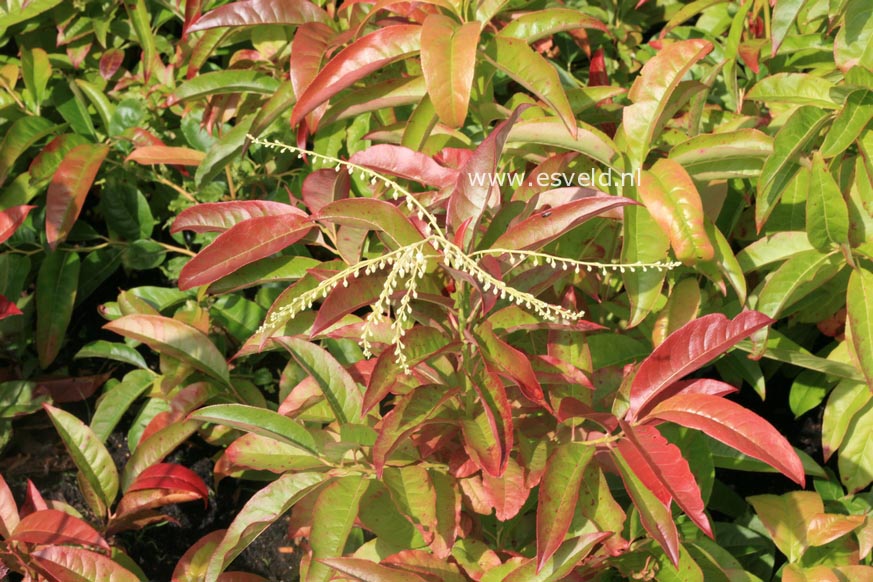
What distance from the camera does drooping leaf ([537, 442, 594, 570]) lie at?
1.07 m

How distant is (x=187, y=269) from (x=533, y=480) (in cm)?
55

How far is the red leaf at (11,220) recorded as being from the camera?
4.75 ft

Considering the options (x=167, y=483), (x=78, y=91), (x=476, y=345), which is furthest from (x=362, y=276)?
(x=78, y=91)

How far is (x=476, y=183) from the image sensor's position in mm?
1073

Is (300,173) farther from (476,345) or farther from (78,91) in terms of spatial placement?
(476,345)

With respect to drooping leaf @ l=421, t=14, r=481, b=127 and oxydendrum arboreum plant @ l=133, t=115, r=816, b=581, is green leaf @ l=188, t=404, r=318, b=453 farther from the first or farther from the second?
drooping leaf @ l=421, t=14, r=481, b=127

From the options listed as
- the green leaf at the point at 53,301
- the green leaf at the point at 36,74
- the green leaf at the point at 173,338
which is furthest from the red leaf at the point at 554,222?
the green leaf at the point at 36,74

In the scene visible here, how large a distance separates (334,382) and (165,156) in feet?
2.29

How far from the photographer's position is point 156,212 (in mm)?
2080

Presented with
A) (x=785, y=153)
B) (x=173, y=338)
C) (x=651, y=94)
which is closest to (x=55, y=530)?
(x=173, y=338)

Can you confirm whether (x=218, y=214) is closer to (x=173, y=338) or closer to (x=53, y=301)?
(x=173, y=338)

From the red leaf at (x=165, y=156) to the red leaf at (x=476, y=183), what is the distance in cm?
78

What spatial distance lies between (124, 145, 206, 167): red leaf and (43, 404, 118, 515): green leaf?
50 cm

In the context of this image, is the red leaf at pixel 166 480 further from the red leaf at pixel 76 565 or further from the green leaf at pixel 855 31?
the green leaf at pixel 855 31
